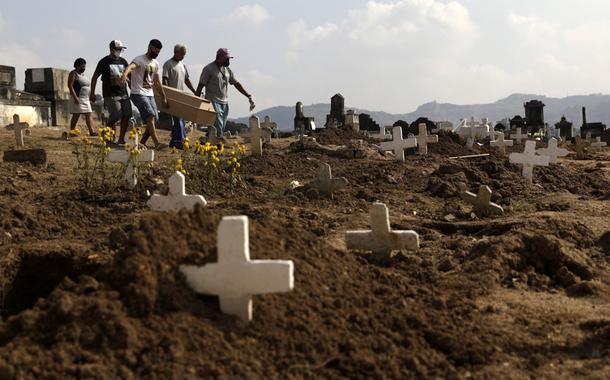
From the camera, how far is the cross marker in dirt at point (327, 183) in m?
8.79

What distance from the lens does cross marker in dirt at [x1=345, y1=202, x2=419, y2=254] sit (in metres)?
5.51

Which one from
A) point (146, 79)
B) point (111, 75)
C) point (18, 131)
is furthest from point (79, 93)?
point (146, 79)

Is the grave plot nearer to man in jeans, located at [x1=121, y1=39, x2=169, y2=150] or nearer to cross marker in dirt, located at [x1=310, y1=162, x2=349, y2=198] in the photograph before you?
cross marker in dirt, located at [x1=310, y1=162, x2=349, y2=198]

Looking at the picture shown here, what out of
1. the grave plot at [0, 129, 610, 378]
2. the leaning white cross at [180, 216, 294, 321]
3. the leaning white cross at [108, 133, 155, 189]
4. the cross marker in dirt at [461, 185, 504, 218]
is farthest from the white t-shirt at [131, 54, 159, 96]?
the leaning white cross at [180, 216, 294, 321]

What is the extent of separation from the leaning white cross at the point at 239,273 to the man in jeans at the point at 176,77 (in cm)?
847

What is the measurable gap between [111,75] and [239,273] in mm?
9063

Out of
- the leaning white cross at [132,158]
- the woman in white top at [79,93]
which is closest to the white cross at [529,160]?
the leaning white cross at [132,158]

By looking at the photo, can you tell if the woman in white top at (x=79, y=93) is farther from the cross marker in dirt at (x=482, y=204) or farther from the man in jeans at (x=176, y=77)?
the cross marker in dirt at (x=482, y=204)

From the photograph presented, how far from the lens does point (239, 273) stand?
135 inches

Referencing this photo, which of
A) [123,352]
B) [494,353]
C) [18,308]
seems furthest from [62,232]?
[494,353]

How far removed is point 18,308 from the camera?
5406 millimetres

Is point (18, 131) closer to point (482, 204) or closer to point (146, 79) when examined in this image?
point (146, 79)

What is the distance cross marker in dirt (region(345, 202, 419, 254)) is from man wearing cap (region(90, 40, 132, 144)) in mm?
6989

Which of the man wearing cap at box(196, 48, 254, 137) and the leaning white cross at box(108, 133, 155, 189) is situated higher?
the man wearing cap at box(196, 48, 254, 137)
